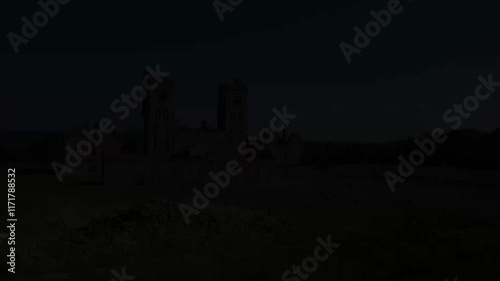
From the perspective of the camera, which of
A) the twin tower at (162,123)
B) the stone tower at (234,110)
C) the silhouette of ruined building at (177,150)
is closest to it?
the silhouette of ruined building at (177,150)

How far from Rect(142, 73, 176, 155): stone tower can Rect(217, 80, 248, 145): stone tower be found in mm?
6732

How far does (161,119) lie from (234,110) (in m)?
9.54

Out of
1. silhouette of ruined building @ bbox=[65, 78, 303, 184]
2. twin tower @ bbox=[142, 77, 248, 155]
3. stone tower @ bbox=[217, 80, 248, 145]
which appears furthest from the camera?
stone tower @ bbox=[217, 80, 248, 145]

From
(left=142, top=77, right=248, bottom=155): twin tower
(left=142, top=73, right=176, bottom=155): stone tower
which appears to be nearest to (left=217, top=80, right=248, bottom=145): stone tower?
(left=142, top=77, right=248, bottom=155): twin tower

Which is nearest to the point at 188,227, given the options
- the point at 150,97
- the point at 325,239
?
the point at 325,239

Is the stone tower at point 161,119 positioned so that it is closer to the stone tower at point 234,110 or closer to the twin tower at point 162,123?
the twin tower at point 162,123

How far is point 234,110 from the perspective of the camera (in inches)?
2443

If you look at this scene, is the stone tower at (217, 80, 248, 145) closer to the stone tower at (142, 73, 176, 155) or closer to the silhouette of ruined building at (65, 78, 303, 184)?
the silhouette of ruined building at (65, 78, 303, 184)

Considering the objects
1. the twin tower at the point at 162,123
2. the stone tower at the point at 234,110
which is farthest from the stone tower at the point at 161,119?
the stone tower at the point at 234,110

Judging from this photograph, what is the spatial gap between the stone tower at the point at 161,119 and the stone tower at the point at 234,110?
22.1ft

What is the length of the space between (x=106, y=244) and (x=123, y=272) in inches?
160

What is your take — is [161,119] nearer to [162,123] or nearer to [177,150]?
[162,123]

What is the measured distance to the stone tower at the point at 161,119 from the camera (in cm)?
5741

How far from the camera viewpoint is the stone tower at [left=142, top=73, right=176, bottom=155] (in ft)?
188
